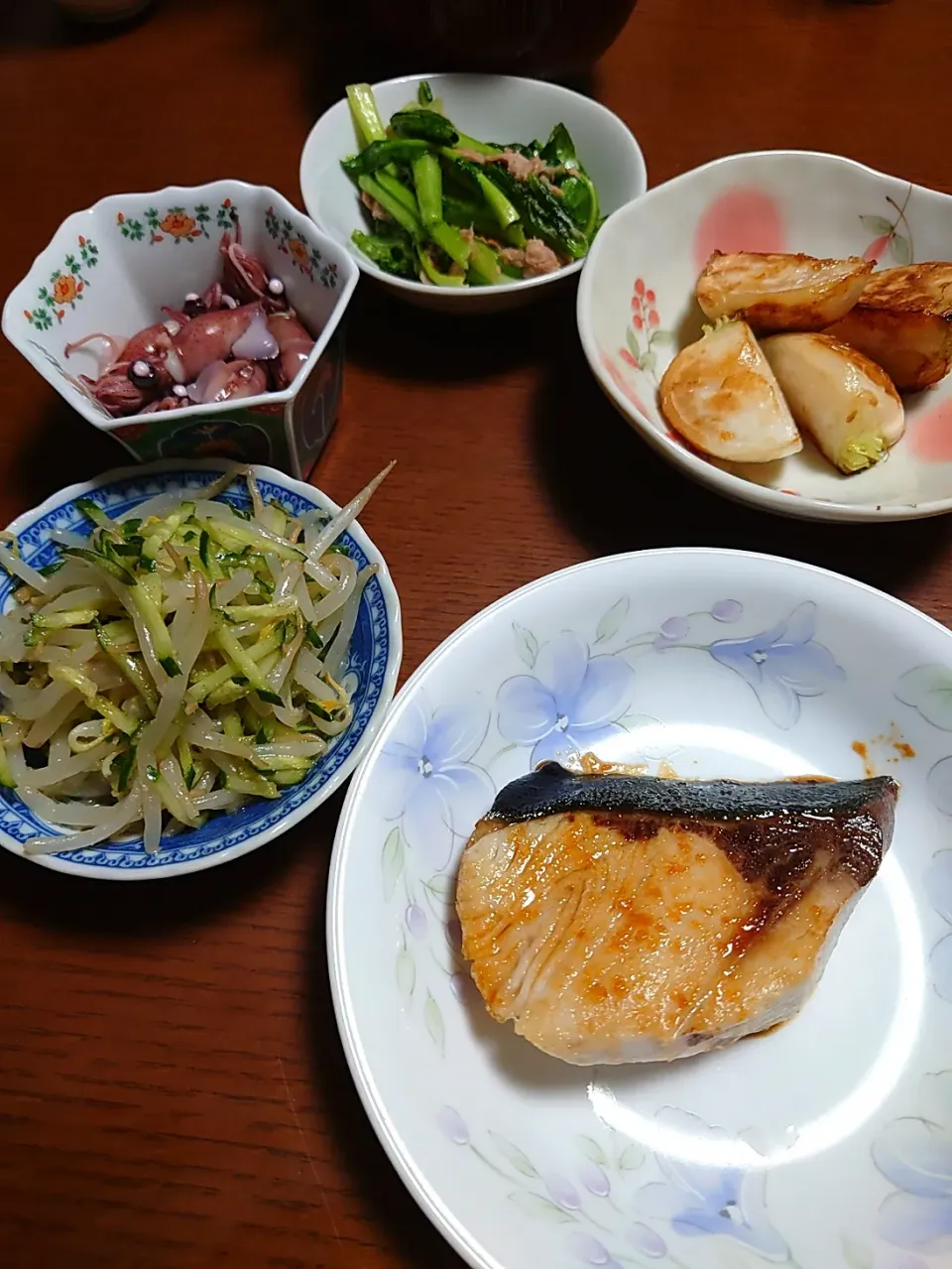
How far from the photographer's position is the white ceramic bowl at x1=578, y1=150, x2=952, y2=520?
4.91ft

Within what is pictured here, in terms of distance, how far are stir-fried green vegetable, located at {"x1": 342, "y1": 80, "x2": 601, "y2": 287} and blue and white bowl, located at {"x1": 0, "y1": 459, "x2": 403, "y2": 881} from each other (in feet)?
2.19

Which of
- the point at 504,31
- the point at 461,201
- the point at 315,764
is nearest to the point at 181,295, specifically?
the point at 461,201

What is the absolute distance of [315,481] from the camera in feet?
5.24

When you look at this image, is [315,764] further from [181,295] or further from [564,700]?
[181,295]

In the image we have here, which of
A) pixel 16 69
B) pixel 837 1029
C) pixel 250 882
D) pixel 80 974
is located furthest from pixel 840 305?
pixel 16 69

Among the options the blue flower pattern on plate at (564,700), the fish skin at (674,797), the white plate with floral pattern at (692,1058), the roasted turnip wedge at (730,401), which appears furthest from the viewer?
the roasted turnip wedge at (730,401)

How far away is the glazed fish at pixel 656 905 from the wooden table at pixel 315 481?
0.88 feet

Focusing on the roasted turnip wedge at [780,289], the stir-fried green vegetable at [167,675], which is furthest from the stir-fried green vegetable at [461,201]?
the stir-fried green vegetable at [167,675]

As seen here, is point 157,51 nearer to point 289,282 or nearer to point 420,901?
point 289,282

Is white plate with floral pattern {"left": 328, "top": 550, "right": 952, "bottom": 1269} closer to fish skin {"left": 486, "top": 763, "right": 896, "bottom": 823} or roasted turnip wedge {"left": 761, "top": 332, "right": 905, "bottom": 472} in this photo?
fish skin {"left": 486, "top": 763, "right": 896, "bottom": 823}

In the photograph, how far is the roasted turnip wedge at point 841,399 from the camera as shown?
1479 mm

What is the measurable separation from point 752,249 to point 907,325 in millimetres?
429

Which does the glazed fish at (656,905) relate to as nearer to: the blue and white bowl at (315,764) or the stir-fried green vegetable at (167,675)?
the blue and white bowl at (315,764)

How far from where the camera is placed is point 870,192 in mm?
1724
